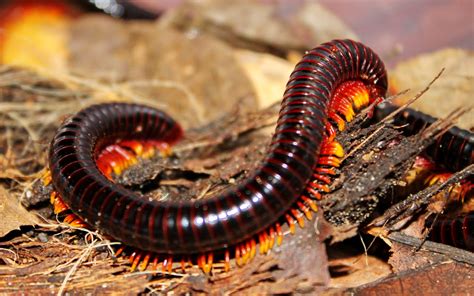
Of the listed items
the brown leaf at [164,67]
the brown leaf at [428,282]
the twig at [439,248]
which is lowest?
the brown leaf at [428,282]

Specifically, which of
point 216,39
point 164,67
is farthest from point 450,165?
point 216,39

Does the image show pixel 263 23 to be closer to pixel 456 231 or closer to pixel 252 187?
pixel 456 231

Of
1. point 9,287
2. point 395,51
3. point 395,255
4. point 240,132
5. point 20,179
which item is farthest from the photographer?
point 395,51

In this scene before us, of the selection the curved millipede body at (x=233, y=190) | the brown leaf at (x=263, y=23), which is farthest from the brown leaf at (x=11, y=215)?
the brown leaf at (x=263, y=23)

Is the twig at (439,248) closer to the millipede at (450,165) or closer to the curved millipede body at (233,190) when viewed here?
the millipede at (450,165)

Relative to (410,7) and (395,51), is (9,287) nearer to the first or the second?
(395,51)

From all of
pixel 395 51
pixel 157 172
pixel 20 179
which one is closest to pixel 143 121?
pixel 157 172
